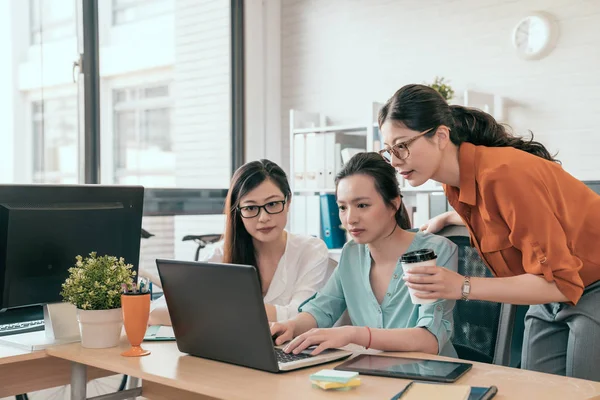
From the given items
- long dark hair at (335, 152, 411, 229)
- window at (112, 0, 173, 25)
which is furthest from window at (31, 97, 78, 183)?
long dark hair at (335, 152, 411, 229)

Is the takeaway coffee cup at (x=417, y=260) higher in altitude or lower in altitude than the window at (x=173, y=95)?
lower

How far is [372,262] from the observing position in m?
1.91

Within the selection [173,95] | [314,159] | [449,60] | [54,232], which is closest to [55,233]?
[54,232]

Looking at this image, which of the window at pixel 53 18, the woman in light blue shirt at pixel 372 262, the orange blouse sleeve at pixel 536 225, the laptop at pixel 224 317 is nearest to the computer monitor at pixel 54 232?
the laptop at pixel 224 317

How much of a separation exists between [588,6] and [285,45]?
2.10 metres

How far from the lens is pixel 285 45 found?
4805mm

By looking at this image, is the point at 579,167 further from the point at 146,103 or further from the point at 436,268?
the point at 146,103

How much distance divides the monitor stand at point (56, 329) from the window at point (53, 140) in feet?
11.0

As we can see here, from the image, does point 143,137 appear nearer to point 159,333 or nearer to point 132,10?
point 132,10

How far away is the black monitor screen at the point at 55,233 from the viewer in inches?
68.4

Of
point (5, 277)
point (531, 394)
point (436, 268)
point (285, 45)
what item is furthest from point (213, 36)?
point (531, 394)

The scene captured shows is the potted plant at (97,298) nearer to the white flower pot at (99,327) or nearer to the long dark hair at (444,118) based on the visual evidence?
the white flower pot at (99,327)

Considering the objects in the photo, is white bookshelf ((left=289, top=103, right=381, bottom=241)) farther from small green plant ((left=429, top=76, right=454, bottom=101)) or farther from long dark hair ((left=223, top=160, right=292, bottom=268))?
long dark hair ((left=223, top=160, right=292, bottom=268))

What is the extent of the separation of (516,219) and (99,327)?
105 cm
